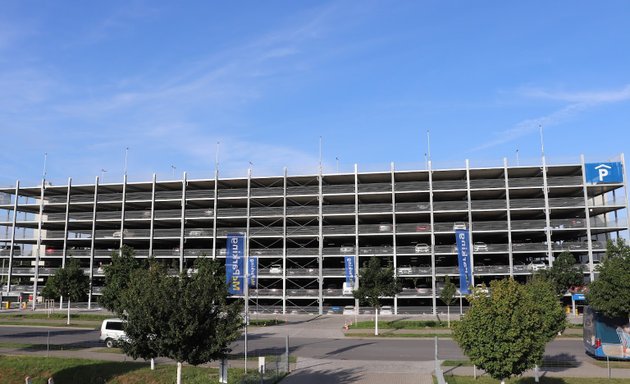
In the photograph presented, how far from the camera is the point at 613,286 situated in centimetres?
2823

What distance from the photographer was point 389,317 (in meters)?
58.7

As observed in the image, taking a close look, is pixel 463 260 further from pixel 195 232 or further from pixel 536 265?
pixel 195 232

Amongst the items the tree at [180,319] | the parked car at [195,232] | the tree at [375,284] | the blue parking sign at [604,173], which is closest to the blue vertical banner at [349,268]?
the tree at [375,284]

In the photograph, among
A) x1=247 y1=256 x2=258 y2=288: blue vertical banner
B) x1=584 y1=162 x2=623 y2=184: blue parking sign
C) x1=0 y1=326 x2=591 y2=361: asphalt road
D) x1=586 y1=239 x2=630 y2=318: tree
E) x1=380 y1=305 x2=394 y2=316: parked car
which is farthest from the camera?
x1=584 y1=162 x2=623 y2=184: blue parking sign

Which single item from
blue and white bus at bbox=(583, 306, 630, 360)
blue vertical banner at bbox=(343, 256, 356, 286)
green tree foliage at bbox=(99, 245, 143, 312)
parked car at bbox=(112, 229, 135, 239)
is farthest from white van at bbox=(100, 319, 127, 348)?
parked car at bbox=(112, 229, 135, 239)

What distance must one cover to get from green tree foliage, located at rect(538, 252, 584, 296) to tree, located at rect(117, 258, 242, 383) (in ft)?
120

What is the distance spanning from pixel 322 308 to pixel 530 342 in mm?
48577

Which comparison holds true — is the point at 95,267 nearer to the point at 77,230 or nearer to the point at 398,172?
the point at 77,230

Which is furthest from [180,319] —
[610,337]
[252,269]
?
[252,269]

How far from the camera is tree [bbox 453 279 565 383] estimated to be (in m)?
18.2

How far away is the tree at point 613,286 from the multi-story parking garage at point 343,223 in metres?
30.5

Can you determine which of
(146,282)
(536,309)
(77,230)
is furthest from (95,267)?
(536,309)

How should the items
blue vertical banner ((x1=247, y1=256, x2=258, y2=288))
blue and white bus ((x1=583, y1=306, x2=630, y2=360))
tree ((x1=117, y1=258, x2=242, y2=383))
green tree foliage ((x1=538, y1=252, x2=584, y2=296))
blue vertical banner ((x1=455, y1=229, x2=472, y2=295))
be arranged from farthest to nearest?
blue vertical banner ((x1=455, y1=229, x2=472, y2=295)) → blue vertical banner ((x1=247, y1=256, x2=258, y2=288)) → green tree foliage ((x1=538, y1=252, x2=584, y2=296)) → blue and white bus ((x1=583, y1=306, x2=630, y2=360)) → tree ((x1=117, y1=258, x2=242, y2=383))

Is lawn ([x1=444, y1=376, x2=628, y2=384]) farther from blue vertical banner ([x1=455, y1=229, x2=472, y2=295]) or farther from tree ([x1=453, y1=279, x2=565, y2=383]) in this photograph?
blue vertical banner ([x1=455, y1=229, x2=472, y2=295])
